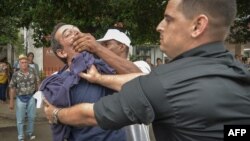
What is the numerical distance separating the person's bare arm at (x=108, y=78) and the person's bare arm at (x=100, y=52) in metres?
0.11

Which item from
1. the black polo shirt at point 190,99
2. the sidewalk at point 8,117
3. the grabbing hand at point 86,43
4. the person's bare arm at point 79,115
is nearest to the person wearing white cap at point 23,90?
the sidewalk at point 8,117

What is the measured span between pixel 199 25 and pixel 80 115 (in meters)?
0.61

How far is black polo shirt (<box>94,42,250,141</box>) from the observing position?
1.46 metres

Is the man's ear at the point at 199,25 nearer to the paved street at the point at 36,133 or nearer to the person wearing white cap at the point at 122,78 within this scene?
the person wearing white cap at the point at 122,78

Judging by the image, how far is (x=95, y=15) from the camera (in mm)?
9992

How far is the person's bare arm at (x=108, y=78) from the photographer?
7.76 feet

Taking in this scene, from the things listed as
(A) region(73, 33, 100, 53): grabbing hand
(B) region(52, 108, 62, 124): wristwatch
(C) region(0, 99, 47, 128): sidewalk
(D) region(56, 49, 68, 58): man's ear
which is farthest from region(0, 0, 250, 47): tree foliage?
(B) region(52, 108, 62, 124): wristwatch

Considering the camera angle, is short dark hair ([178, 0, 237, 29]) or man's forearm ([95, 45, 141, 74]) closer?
short dark hair ([178, 0, 237, 29])

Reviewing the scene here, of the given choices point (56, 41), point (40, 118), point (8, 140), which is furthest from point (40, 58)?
point (56, 41)

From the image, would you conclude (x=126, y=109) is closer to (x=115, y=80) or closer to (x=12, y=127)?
(x=115, y=80)

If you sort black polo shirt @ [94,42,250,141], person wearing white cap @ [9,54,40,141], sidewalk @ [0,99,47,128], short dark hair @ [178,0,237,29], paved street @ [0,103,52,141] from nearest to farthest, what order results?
1. black polo shirt @ [94,42,250,141]
2. short dark hair @ [178,0,237,29]
3. person wearing white cap @ [9,54,40,141]
4. paved street @ [0,103,52,141]
5. sidewalk @ [0,99,47,128]

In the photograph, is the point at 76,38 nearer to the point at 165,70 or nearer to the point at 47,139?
the point at 165,70

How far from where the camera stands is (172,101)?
4.84 feet

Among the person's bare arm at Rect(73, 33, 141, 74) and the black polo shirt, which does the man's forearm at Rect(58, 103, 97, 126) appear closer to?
the black polo shirt
